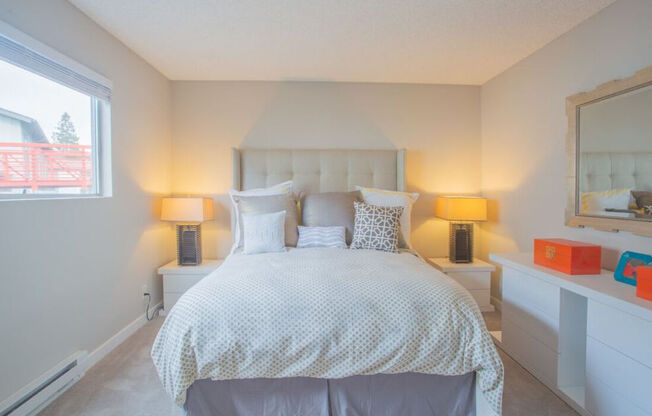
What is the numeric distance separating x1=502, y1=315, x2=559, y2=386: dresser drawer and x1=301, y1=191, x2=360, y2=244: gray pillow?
54.5 inches

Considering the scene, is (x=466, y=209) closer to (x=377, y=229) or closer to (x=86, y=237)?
(x=377, y=229)

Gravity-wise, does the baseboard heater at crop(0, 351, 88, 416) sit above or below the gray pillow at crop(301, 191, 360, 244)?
below

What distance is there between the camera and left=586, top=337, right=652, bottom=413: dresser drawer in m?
1.29

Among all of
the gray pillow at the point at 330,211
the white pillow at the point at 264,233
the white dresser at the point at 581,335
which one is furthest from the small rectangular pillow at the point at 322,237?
the white dresser at the point at 581,335

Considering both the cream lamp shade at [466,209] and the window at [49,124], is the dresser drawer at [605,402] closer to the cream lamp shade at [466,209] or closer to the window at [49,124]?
the cream lamp shade at [466,209]

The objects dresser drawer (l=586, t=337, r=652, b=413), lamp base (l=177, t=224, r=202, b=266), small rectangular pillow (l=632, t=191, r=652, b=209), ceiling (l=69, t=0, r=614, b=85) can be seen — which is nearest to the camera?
dresser drawer (l=586, t=337, r=652, b=413)

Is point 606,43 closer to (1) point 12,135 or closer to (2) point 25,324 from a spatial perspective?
(1) point 12,135

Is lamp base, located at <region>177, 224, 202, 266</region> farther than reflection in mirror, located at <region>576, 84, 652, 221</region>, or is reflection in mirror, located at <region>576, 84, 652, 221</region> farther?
lamp base, located at <region>177, 224, 202, 266</region>

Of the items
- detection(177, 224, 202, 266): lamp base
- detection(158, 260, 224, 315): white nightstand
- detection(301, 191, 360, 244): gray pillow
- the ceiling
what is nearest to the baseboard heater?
detection(158, 260, 224, 315): white nightstand

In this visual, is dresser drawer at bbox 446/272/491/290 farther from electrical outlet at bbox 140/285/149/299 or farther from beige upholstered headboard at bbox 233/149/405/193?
electrical outlet at bbox 140/285/149/299

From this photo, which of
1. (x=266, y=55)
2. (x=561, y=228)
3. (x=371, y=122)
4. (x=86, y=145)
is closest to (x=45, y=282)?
(x=86, y=145)

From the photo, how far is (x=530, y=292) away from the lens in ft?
6.42

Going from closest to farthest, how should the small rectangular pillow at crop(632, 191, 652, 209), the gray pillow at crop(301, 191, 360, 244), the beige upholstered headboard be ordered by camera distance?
1. the small rectangular pillow at crop(632, 191, 652, 209)
2. the gray pillow at crop(301, 191, 360, 244)
3. the beige upholstered headboard

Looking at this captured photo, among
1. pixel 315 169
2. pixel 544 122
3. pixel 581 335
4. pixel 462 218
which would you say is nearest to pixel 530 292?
pixel 581 335
